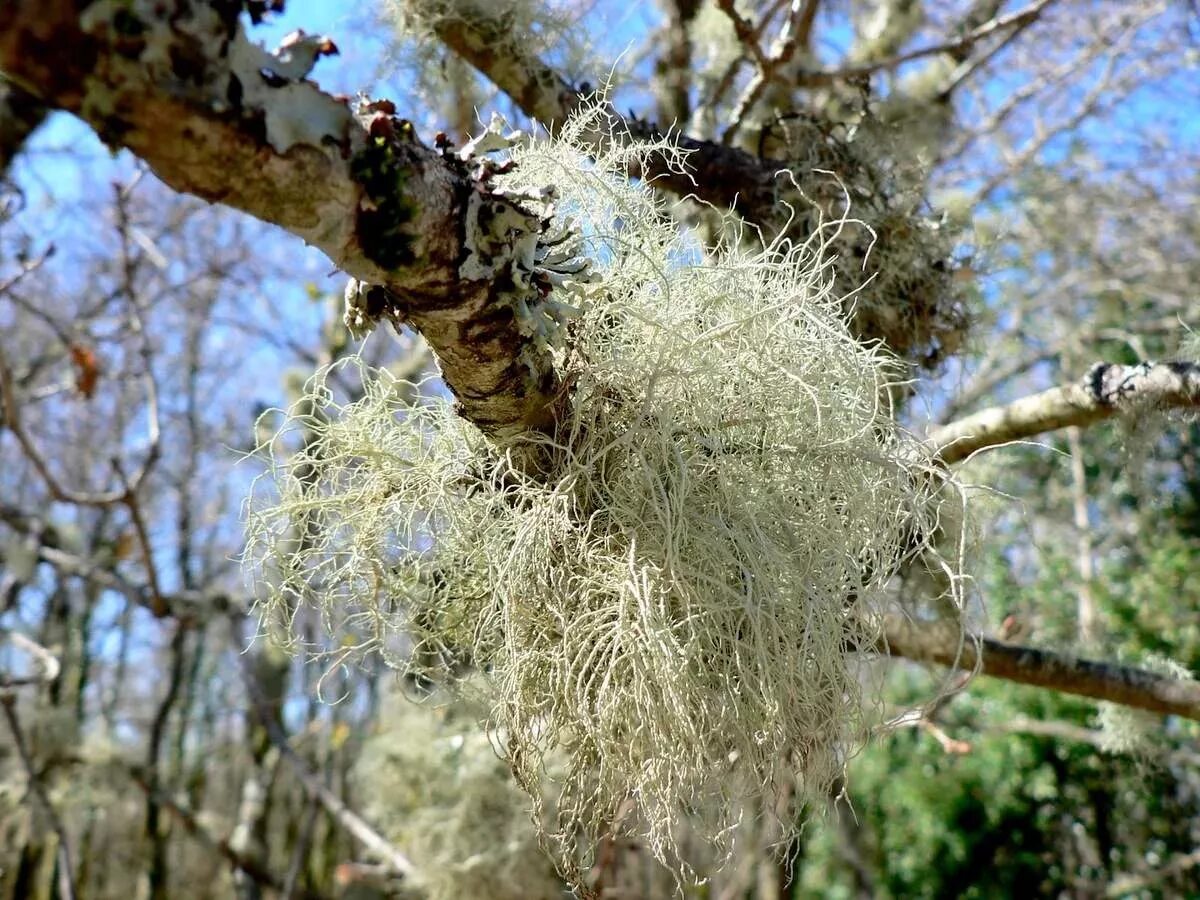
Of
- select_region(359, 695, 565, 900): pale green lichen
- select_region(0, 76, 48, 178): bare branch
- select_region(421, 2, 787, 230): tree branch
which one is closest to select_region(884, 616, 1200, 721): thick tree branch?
select_region(421, 2, 787, 230): tree branch

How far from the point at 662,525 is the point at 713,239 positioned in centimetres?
81

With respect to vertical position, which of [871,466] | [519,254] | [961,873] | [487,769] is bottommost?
[961,873]

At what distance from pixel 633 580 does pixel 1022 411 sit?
31.7 inches

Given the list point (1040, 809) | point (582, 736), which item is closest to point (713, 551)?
point (582, 736)

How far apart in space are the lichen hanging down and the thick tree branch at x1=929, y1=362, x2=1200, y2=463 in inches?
12.0

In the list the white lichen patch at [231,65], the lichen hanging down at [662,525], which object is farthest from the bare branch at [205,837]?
the white lichen patch at [231,65]

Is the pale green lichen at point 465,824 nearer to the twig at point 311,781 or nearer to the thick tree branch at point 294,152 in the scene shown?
the twig at point 311,781

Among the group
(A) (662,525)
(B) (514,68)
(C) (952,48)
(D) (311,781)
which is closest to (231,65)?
(A) (662,525)

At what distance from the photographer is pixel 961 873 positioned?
4461 millimetres

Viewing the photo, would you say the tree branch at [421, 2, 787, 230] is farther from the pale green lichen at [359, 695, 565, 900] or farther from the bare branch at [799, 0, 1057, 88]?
the pale green lichen at [359, 695, 565, 900]

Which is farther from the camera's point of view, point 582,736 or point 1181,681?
point 1181,681

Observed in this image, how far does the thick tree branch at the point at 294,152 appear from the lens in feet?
1.48

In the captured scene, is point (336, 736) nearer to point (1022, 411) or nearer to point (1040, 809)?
point (1022, 411)

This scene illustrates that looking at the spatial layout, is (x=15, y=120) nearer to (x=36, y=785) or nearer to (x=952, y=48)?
(x=36, y=785)
